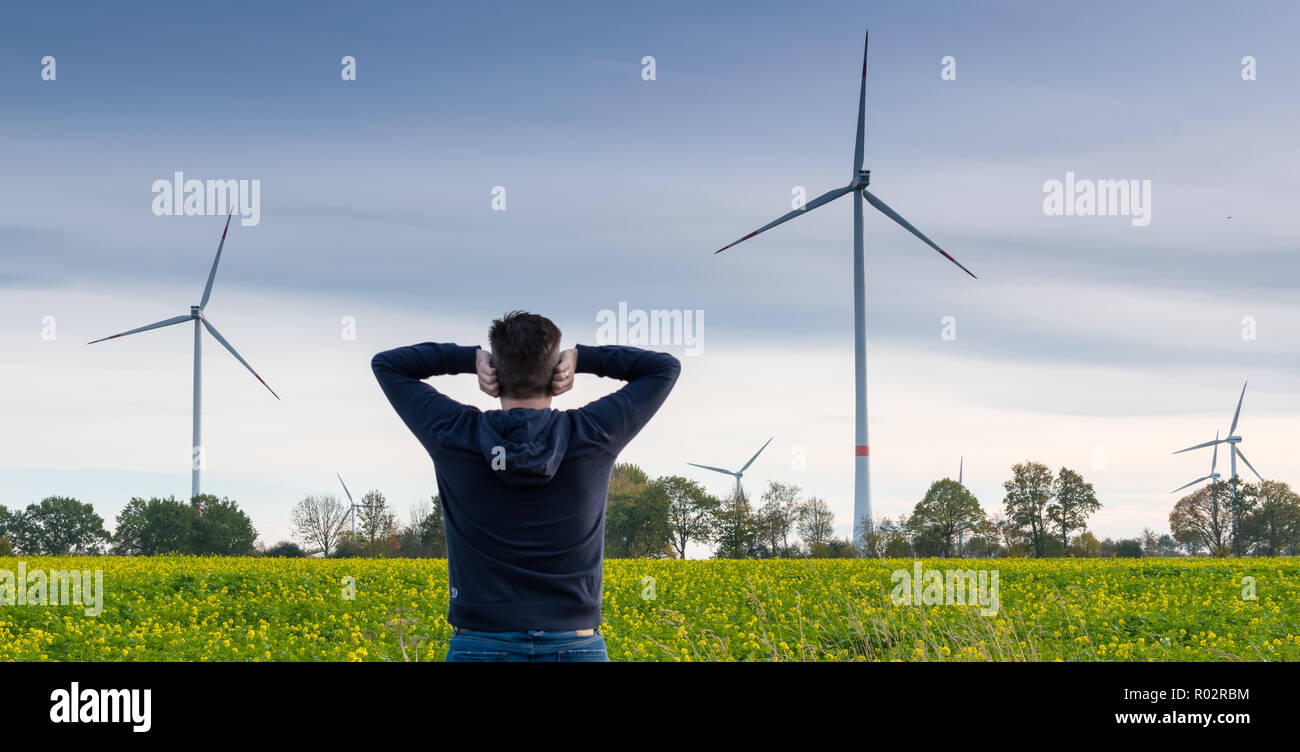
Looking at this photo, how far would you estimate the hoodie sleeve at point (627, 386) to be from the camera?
3.86 metres

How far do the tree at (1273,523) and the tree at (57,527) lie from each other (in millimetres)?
88075

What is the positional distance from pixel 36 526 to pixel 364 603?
7066 centimetres

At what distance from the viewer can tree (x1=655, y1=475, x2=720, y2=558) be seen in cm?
7106

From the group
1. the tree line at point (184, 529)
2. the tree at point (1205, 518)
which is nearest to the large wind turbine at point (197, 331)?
the tree line at point (184, 529)

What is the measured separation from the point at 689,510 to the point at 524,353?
6918cm

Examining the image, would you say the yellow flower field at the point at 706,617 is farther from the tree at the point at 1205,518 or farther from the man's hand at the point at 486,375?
the tree at the point at 1205,518

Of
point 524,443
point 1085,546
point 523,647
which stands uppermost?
point 524,443

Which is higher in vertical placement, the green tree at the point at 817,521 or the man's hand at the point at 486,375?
the man's hand at the point at 486,375

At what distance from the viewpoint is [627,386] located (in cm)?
409

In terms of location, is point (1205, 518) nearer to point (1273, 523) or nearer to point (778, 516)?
point (1273, 523)

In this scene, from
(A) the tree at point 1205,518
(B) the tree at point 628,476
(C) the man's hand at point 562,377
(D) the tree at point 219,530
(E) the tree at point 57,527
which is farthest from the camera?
(B) the tree at point 628,476

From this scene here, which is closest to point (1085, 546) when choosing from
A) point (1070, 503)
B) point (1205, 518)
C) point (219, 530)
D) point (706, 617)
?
point (1070, 503)

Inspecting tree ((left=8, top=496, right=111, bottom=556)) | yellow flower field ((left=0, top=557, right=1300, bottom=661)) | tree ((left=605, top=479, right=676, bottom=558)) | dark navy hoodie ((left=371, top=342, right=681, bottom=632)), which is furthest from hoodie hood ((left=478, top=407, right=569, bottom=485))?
tree ((left=8, top=496, right=111, bottom=556))

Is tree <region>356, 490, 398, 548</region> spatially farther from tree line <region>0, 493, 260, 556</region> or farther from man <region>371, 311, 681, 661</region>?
man <region>371, 311, 681, 661</region>
